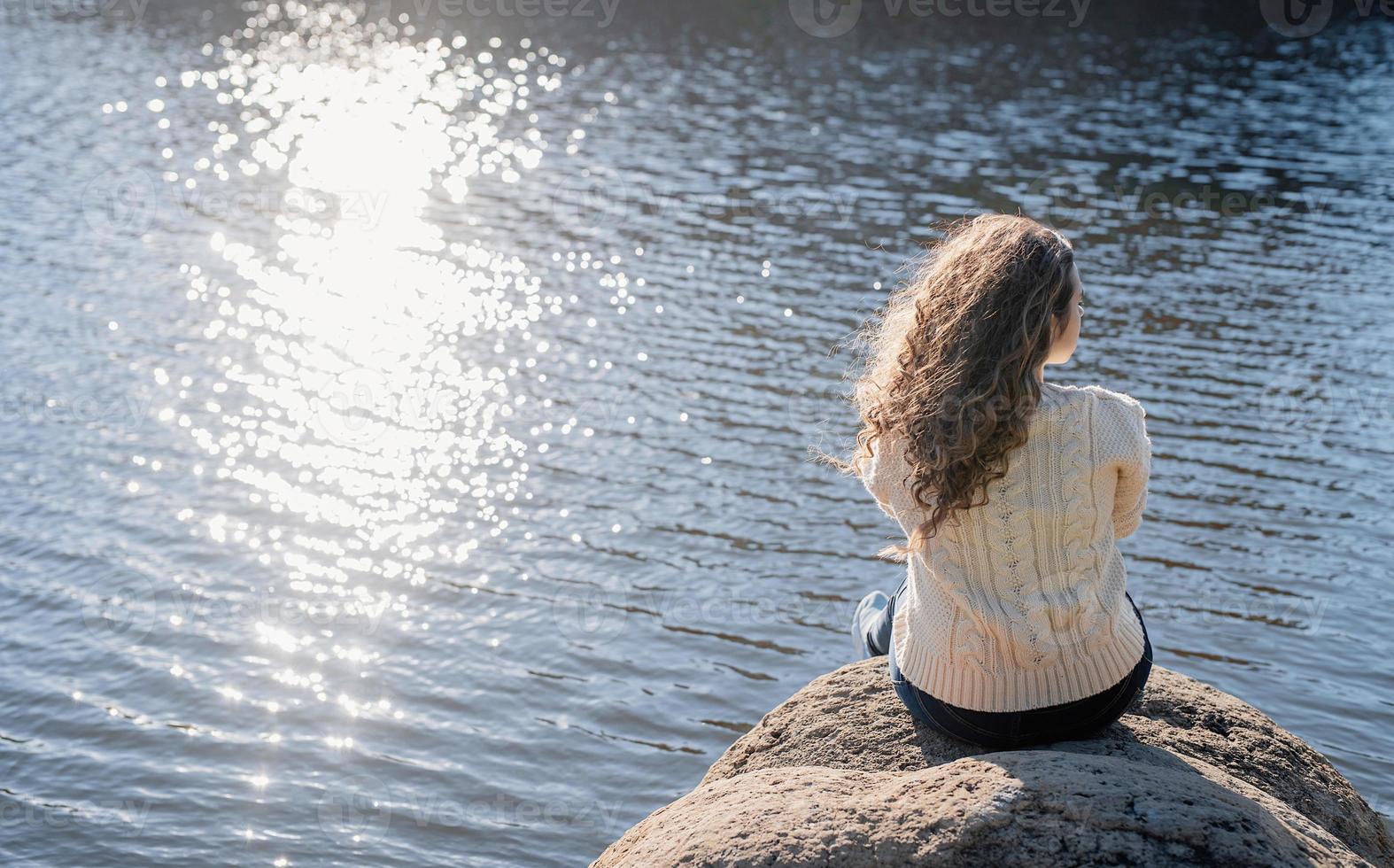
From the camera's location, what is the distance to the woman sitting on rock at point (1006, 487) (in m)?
4.00

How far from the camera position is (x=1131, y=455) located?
161 inches

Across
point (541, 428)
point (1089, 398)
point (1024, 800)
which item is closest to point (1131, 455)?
point (1089, 398)

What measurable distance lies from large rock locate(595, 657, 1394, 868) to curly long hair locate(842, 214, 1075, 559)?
0.83 m

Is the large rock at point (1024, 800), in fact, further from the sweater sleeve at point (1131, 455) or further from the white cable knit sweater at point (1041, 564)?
the sweater sleeve at point (1131, 455)

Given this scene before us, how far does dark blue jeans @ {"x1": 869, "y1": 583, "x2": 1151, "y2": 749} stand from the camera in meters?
4.34

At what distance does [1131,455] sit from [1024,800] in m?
1.10

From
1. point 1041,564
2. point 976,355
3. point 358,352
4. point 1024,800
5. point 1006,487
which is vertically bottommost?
point 358,352

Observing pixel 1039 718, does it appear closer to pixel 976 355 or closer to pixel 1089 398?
pixel 1089 398

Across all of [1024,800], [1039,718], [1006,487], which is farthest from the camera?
[1039,718]

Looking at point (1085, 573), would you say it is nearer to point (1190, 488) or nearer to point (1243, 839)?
point (1243, 839)

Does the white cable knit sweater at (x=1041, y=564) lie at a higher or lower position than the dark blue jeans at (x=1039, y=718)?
higher

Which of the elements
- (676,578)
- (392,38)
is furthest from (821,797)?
(392,38)

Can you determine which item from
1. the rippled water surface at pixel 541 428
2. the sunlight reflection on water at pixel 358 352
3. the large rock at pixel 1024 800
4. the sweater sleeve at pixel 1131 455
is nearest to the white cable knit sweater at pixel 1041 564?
the sweater sleeve at pixel 1131 455

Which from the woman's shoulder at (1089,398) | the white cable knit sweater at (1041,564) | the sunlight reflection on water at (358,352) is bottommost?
the sunlight reflection on water at (358,352)
